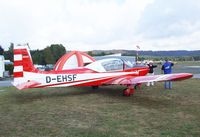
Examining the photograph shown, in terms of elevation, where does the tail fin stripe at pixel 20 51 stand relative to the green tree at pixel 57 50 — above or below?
below

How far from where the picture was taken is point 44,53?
2854 inches

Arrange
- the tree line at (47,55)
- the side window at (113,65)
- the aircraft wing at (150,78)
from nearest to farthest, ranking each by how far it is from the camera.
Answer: the aircraft wing at (150,78) → the side window at (113,65) → the tree line at (47,55)

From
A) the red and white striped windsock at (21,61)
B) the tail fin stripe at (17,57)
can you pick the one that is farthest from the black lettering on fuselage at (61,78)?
the tail fin stripe at (17,57)

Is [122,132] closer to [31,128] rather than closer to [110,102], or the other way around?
[31,128]

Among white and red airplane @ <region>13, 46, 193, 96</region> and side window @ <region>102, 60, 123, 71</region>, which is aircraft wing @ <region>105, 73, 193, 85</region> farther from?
side window @ <region>102, 60, 123, 71</region>

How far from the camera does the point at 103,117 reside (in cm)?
736

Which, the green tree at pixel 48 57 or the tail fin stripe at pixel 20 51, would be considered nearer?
the tail fin stripe at pixel 20 51

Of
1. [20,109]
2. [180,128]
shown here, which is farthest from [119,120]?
[20,109]

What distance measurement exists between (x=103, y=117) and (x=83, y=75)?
14.6ft

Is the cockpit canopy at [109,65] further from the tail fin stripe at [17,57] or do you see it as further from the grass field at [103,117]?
the tail fin stripe at [17,57]

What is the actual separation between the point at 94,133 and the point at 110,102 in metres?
4.05

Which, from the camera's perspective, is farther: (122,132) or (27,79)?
(27,79)

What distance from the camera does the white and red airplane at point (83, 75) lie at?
34.5 ft

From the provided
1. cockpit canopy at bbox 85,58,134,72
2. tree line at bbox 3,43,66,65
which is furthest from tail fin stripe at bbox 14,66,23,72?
tree line at bbox 3,43,66,65
